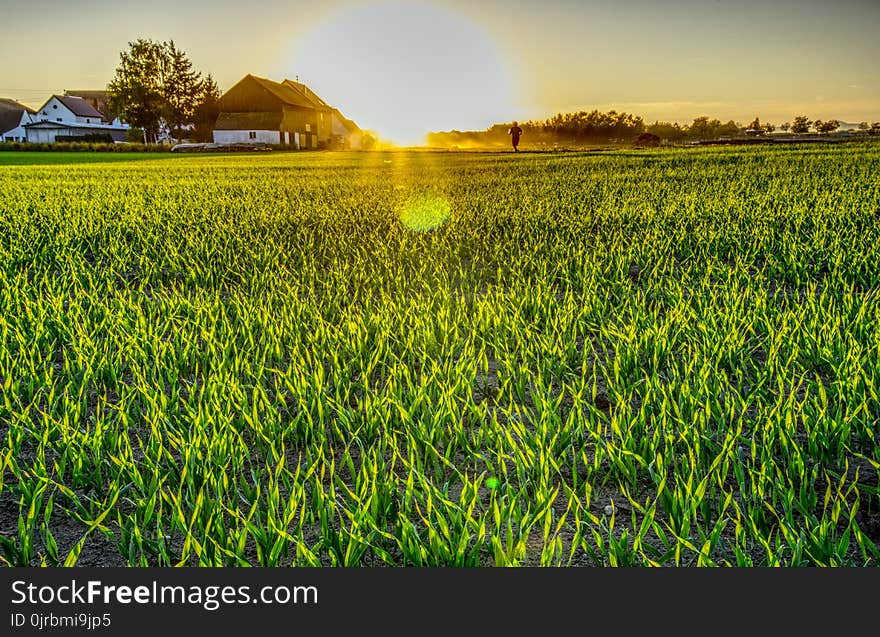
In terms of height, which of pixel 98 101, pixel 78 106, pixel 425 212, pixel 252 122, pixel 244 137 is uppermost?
pixel 98 101

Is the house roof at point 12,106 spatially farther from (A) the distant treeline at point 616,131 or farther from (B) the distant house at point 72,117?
(A) the distant treeline at point 616,131

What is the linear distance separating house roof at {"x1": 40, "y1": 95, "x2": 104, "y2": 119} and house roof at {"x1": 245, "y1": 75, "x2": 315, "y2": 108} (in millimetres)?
31823

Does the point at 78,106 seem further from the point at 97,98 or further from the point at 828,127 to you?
the point at 828,127

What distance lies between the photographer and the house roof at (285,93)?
62.5 metres

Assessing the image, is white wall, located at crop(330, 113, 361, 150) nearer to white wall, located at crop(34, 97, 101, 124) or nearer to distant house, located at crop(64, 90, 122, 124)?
distant house, located at crop(64, 90, 122, 124)

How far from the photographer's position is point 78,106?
85688 millimetres

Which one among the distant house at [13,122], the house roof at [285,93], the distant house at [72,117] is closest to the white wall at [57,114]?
the distant house at [72,117]

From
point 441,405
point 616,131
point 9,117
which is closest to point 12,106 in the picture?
point 9,117

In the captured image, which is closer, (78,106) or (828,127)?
(828,127)

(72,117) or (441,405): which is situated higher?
(72,117)

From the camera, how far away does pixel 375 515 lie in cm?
175

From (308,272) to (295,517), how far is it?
10.0ft

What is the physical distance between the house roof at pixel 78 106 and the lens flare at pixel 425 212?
8921 centimetres

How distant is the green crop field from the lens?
5.65 ft
